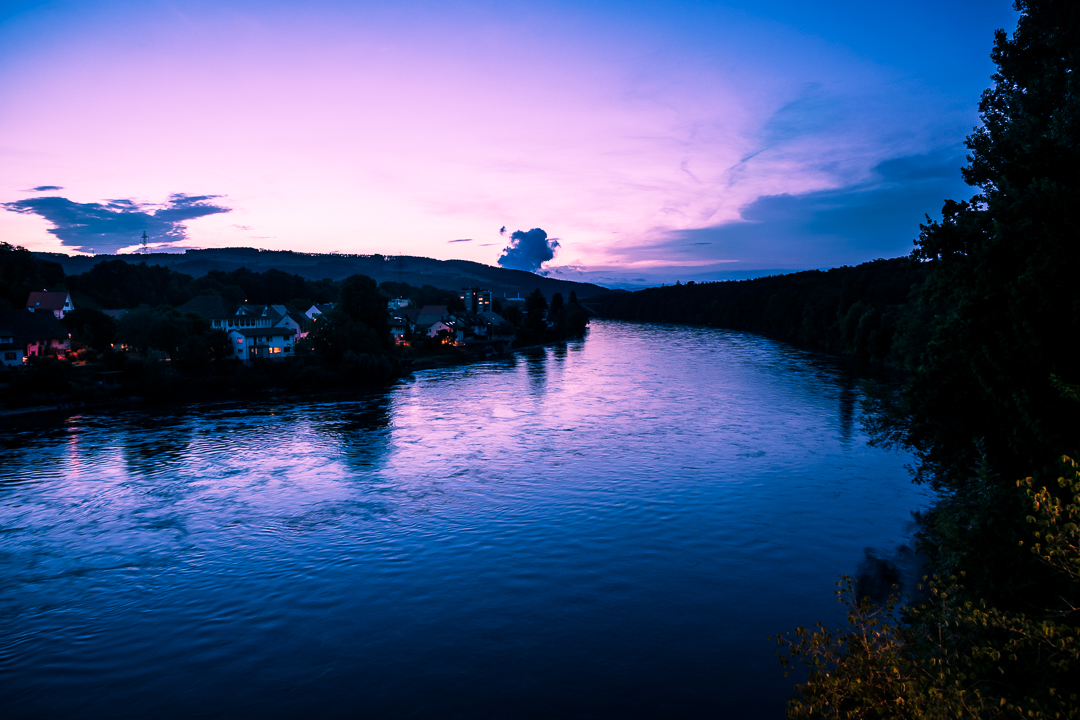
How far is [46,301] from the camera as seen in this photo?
72.7 m

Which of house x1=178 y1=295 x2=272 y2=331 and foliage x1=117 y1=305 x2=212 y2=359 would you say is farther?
house x1=178 y1=295 x2=272 y2=331

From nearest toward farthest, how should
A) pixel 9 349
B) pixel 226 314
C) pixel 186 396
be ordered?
pixel 9 349, pixel 186 396, pixel 226 314

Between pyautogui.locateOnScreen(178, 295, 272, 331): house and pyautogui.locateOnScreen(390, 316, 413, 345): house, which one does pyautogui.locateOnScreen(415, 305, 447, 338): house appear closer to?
pyautogui.locateOnScreen(390, 316, 413, 345): house

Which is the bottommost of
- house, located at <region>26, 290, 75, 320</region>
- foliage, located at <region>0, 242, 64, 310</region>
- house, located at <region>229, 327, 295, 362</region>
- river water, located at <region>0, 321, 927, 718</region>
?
river water, located at <region>0, 321, 927, 718</region>

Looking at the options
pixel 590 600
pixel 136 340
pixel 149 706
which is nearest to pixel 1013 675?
pixel 590 600

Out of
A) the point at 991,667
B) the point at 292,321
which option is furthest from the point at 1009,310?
the point at 292,321

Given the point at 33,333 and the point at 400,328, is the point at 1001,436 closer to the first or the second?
the point at 33,333

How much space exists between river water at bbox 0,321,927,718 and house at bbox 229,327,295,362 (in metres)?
25.3

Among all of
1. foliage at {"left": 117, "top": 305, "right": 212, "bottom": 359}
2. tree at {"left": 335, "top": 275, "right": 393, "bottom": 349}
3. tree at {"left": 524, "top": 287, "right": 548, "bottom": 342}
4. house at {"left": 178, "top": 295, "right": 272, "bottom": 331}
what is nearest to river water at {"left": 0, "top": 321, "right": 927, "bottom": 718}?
foliage at {"left": 117, "top": 305, "right": 212, "bottom": 359}

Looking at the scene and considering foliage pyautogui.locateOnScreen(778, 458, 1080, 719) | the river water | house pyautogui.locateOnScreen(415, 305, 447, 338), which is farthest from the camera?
house pyautogui.locateOnScreen(415, 305, 447, 338)

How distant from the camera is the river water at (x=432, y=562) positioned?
13461 millimetres

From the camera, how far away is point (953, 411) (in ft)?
47.7

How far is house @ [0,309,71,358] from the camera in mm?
53312

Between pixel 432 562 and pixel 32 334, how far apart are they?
58.7 metres
